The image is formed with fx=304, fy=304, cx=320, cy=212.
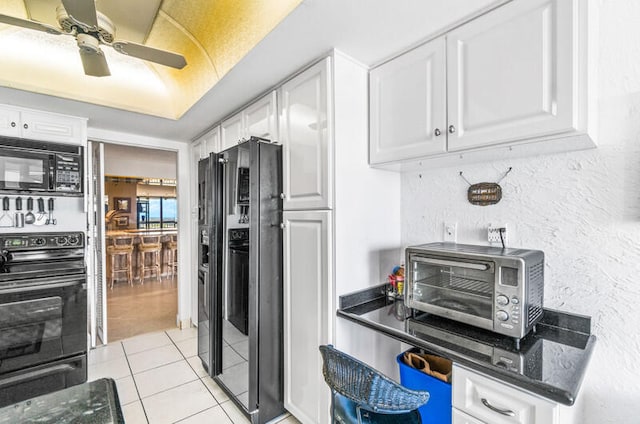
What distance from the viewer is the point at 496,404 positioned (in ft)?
3.55

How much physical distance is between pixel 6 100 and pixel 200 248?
1.84 meters

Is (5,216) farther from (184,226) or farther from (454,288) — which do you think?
(454,288)

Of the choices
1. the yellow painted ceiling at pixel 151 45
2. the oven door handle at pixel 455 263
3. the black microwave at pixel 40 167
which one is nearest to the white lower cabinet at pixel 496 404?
the oven door handle at pixel 455 263

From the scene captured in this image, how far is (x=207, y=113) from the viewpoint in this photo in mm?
2699

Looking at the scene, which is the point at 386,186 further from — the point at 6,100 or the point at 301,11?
the point at 6,100

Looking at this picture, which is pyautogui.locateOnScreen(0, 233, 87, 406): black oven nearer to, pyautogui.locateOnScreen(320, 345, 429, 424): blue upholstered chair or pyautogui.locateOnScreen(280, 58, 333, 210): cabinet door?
pyautogui.locateOnScreen(280, 58, 333, 210): cabinet door

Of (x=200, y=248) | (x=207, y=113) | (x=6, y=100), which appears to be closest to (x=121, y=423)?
(x=200, y=248)

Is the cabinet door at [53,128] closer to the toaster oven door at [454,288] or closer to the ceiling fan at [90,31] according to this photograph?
the ceiling fan at [90,31]

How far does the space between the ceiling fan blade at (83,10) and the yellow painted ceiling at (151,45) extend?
0.61 meters

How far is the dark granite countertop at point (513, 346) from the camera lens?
39.2 inches

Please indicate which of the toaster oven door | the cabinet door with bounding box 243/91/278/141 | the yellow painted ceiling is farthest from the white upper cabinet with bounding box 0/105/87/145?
the toaster oven door

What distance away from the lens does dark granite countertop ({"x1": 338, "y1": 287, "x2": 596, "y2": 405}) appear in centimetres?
99

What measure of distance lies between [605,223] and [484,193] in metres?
0.51

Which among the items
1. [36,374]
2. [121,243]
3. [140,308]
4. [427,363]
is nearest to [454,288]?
[427,363]
